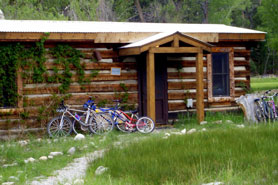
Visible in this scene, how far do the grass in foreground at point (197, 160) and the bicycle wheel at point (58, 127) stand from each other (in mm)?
3525

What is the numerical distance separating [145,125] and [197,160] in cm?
485

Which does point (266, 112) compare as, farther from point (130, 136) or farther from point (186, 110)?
point (130, 136)

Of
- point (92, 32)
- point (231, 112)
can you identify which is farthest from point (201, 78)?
point (92, 32)

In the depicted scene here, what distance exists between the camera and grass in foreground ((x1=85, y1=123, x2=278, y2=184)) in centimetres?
621

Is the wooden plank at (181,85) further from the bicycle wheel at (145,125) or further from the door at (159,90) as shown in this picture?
the bicycle wheel at (145,125)

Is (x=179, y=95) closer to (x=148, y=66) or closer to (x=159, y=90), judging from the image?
(x=159, y=90)

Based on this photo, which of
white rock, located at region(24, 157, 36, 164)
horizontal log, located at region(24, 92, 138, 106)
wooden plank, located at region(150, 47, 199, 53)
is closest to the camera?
white rock, located at region(24, 157, 36, 164)

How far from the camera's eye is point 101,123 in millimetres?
11688

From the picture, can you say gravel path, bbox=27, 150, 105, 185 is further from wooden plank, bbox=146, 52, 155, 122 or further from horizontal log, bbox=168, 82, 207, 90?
horizontal log, bbox=168, 82, 207, 90

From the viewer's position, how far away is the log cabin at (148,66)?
38.8 ft

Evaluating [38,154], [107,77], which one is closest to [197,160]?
[38,154]

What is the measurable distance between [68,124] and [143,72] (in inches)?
106

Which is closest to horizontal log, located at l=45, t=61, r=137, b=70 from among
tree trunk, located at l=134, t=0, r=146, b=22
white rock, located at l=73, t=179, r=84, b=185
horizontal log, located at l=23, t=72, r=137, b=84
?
horizontal log, located at l=23, t=72, r=137, b=84

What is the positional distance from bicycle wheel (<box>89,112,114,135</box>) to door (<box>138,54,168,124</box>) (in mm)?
1554
